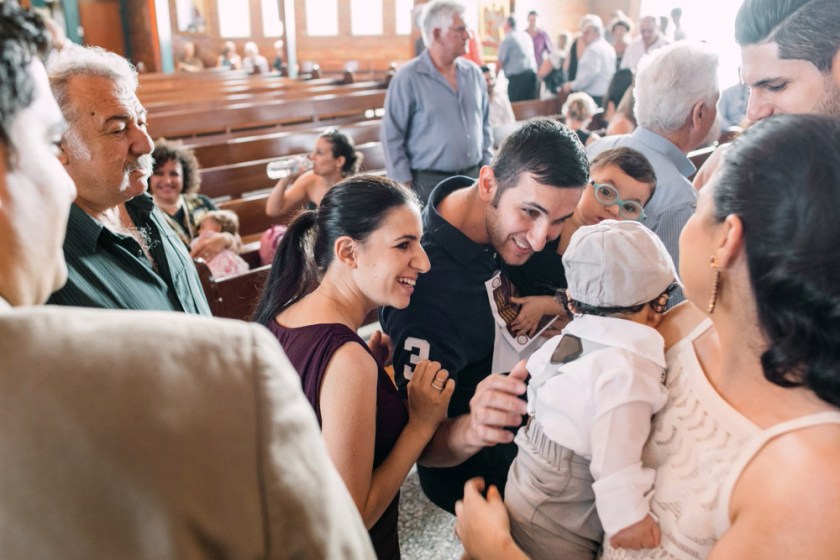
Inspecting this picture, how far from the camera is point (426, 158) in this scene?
4688mm

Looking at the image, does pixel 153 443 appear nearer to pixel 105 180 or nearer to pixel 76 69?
pixel 105 180

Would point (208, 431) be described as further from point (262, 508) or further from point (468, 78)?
point (468, 78)

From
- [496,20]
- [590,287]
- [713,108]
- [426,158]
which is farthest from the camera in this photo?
[496,20]

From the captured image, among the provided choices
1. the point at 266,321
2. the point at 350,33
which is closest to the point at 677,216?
the point at 266,321

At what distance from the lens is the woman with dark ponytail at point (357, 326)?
133 cm

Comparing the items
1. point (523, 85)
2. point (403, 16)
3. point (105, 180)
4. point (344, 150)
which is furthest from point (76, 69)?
point (403, 16)

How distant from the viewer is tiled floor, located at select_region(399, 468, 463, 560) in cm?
240

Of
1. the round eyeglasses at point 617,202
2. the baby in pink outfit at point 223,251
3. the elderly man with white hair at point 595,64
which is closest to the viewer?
the round eyeglasses at point 617,202

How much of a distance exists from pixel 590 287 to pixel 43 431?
3.25 feet

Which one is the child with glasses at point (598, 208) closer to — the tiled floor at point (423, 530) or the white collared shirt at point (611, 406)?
the white collared shirt at point (611, 406)

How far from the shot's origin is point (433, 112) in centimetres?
462

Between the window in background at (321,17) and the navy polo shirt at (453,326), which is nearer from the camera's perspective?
the navy polo shirt at (453,326)

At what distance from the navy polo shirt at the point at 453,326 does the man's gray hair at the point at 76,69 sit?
3.06 feet

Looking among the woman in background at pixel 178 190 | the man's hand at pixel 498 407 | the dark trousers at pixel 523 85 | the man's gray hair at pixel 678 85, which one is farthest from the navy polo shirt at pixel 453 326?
the dark trousers at pixel 523 85
